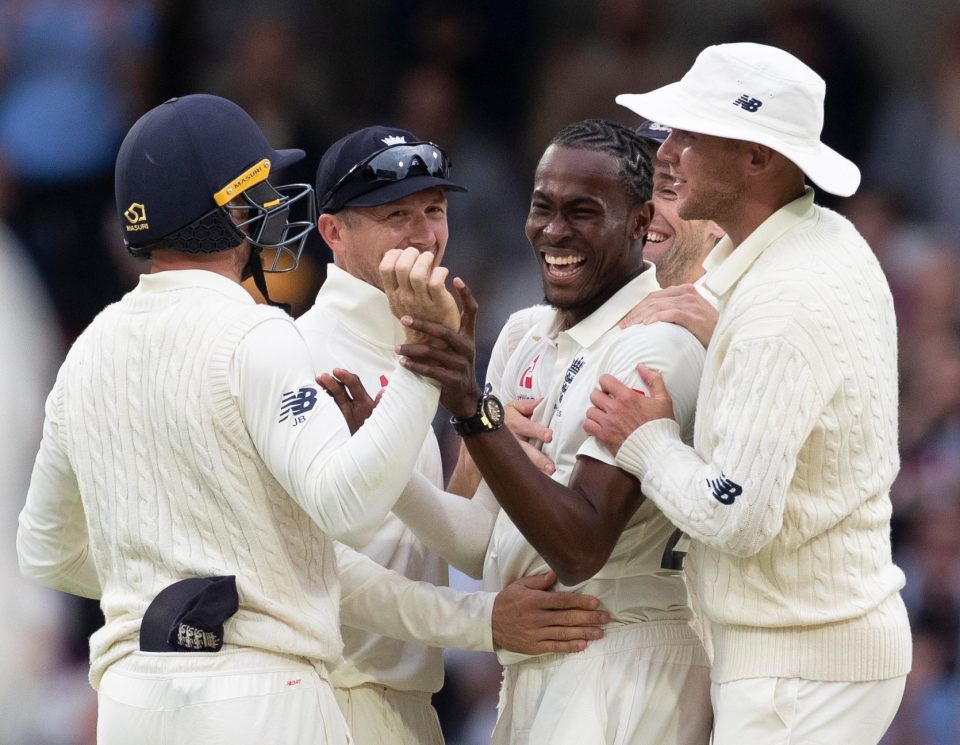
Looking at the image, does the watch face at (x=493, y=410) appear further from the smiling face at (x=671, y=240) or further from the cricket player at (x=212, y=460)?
the smiling face at (x=671, y=240)

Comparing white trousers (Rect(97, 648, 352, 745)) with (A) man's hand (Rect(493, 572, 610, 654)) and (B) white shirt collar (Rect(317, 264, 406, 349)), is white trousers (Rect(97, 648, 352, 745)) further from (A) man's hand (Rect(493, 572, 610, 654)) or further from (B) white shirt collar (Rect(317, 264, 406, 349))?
(B) white shirt collar (Rect(317, 264, 406, 349))

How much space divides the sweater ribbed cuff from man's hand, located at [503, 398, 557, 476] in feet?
0.84

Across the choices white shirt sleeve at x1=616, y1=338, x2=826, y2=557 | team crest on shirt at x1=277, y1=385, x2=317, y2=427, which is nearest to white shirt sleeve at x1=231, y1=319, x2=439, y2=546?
team crest on shirt at x1=277, y1=385, x2=317, y2=427

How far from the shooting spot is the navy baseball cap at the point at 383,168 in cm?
354

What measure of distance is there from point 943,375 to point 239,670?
4.40 m

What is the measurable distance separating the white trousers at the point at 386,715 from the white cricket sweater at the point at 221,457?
0.65 meters

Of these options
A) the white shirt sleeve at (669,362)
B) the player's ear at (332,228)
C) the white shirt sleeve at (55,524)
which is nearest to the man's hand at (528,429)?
the white shirt sleeve at (669,362)

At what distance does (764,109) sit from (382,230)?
113 centimetres

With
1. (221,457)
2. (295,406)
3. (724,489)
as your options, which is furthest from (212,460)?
(724,489)

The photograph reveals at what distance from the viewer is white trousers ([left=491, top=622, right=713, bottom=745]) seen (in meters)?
2.95

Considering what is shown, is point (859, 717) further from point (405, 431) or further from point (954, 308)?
point (954, 308)

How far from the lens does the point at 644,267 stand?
Answer: 3.39 m

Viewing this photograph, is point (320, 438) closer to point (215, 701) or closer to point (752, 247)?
point (215, 701)

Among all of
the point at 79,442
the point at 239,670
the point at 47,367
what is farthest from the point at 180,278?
the point at 47,367
